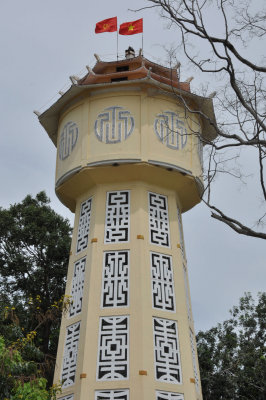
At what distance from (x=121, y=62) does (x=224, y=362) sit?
982cm

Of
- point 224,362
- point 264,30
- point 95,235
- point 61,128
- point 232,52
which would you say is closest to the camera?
point 232,52

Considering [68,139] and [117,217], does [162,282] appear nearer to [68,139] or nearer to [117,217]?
[117,217]

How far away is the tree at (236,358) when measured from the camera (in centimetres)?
1731

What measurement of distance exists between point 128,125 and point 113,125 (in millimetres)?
351

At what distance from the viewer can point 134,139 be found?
12.9m

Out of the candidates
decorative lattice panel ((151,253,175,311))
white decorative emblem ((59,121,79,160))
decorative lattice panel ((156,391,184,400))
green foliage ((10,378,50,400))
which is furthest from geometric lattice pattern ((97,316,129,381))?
white decorative emblem ((59,121,79,160))

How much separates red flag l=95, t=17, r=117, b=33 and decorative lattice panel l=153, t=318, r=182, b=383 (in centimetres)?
730

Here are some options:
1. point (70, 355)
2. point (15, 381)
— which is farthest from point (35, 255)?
point (15, 381)

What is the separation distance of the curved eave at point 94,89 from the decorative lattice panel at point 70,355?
545 centimetres

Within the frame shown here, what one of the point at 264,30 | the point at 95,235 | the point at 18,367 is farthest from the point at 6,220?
the point at 264,30

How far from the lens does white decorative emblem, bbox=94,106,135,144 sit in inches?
510

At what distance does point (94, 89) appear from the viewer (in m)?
13.5

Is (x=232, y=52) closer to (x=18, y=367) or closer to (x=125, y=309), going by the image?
(x=18, y=367)

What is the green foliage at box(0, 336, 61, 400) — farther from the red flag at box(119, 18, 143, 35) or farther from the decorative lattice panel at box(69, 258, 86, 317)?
the red flag at box(119, 18, 143, 35)
